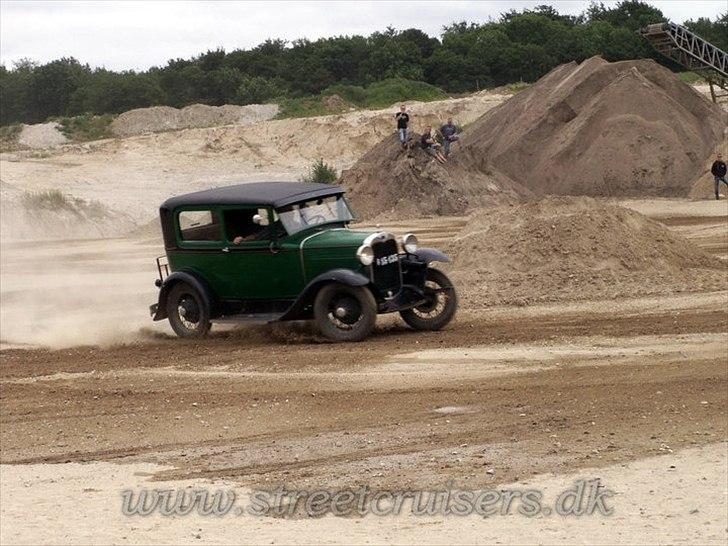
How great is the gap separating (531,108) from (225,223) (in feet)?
93.9

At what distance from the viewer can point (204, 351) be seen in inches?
605

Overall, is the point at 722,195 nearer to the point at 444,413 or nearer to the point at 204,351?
the point at 204,351

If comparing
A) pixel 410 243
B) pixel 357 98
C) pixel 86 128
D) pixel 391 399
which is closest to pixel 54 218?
pixel 86 128

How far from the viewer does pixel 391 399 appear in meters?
12.2

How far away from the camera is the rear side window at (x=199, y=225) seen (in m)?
15.6

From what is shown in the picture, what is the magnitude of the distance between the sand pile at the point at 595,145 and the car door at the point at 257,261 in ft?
70.2

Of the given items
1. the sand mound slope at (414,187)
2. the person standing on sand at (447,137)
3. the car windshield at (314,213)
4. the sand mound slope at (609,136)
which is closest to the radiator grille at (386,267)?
the car windshield at (314,213)

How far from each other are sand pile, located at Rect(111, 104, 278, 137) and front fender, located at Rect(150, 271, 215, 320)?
4561 centimetres

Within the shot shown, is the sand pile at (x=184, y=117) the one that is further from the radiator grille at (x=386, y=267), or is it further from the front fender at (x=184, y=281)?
the radiator grille at (x=386, y=267)

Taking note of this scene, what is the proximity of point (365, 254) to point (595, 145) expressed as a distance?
2591cm

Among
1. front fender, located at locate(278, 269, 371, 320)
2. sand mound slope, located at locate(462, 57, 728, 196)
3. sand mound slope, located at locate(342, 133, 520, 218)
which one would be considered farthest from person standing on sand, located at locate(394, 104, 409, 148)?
front fender, located at locate(278, 269, 371, 320)

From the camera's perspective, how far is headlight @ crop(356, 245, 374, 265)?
14719 mm

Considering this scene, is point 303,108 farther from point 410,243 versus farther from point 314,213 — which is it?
point 410,243

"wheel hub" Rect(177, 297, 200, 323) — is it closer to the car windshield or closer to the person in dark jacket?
the car windshield
